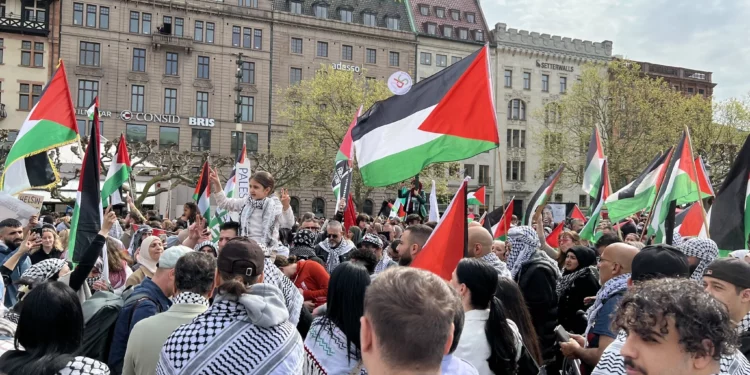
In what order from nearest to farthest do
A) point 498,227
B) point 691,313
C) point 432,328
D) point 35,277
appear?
point 432,328, point 691,313, point 35,277, point 498,227

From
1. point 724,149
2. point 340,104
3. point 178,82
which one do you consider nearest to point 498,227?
point 340,104

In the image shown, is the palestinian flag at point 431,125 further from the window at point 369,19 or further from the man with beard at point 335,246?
the window at point 369,19

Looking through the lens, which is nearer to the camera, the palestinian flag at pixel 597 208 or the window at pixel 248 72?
the palestinian flag at pixel 597 208

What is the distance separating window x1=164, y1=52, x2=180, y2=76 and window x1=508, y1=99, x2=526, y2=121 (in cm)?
2859

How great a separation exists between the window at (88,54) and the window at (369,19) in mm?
20814

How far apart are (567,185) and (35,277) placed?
4803 cm

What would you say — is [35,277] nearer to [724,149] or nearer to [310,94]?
[310,94]

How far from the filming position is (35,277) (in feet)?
14.5

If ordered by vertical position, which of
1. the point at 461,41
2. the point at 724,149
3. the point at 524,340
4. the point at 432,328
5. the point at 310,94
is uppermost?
the point at 461,41

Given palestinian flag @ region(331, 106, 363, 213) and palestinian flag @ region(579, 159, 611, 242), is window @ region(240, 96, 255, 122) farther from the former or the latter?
palestinian flag @ region(579, 159, 611, 242)

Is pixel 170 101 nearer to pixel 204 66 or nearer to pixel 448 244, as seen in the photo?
pixel 204 66

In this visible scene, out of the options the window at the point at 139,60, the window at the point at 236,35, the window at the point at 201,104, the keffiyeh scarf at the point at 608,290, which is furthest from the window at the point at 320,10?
the keffiyeh scarf at the point at 608,290

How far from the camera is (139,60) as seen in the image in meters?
44.6

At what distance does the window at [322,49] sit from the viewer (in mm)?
49906
